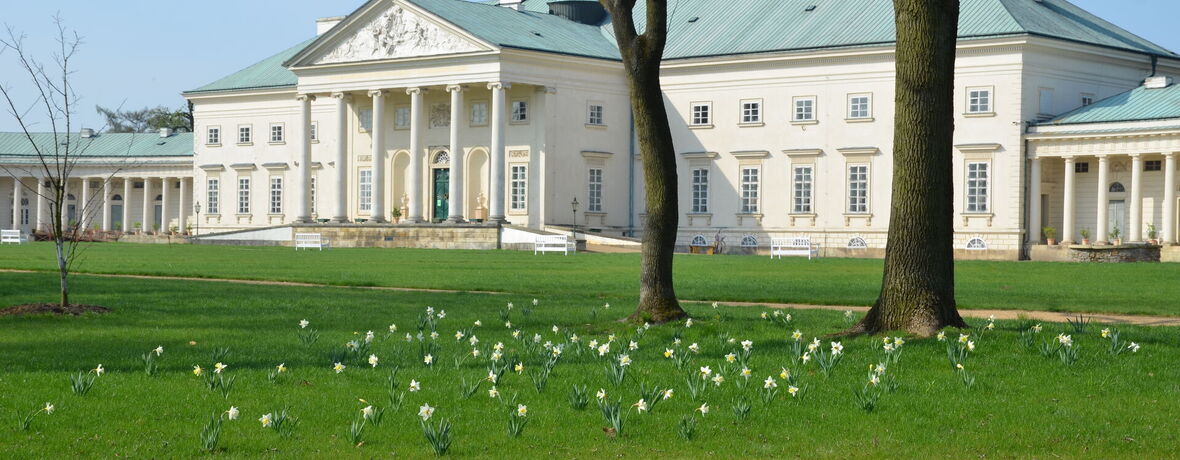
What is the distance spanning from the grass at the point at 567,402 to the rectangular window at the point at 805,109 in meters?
40.7

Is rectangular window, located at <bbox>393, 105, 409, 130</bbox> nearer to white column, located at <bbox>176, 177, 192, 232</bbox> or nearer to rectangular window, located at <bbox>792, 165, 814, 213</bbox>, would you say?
rectangular window, located at <bbox>792, 165, 814, 213</bbox>

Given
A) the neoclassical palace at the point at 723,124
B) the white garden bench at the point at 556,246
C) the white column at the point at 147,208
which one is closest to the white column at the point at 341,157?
the neoclassical palace at the point at 723,124

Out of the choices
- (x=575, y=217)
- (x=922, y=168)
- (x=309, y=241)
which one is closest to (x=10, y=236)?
(x=309, y=241)

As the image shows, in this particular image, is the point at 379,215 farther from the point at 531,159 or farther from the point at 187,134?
the point at 187,134

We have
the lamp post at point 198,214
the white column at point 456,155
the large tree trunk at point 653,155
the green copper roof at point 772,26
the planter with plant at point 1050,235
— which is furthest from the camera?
the lamp post at point 198,214

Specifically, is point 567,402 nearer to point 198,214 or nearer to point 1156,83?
point 1156,83

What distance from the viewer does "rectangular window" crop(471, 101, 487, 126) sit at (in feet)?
203

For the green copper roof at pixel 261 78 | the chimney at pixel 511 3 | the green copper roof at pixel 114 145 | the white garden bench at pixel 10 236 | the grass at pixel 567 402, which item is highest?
the chimney at pixel 511 3

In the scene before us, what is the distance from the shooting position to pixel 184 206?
263 ft

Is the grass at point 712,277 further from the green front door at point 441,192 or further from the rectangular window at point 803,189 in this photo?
the green front door at point 441,192

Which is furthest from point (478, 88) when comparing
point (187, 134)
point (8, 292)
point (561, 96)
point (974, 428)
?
point (974, 428)

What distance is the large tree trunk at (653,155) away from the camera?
15.8 meters

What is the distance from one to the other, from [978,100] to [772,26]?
10.2 meters

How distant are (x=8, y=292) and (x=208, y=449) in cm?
1515
